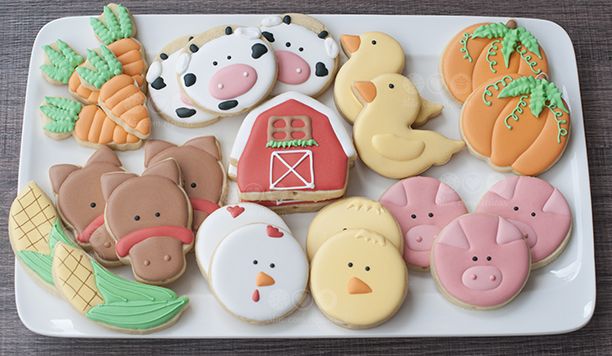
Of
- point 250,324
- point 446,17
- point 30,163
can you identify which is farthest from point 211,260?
point 446,17

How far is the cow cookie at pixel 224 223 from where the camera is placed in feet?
4.18

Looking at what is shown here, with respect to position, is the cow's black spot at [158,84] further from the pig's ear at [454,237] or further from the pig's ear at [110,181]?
the pig's ear at [454,237]

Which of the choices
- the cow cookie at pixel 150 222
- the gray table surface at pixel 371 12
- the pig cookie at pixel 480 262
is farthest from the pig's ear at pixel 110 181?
the pig cookie at pixel 480 262

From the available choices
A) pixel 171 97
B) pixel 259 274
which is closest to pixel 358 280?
pixel 259 274

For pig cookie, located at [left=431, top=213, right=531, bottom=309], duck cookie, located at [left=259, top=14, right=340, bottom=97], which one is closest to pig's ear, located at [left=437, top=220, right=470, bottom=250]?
pig cookie, located at [left=431, top=213, right=531, bottom=309]

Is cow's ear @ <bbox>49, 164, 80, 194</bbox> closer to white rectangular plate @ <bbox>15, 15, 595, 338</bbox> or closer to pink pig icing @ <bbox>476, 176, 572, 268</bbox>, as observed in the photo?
white rectangular plate @ <bbox>15, 15, 595, 338</bbox>

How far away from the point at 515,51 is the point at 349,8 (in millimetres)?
388

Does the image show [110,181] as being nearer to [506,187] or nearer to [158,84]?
[158,84]

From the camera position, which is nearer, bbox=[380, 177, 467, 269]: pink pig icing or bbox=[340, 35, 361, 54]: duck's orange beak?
bbox=[380, 177, 467, 269]: pink pig icing

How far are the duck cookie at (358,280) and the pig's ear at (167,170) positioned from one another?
28 centimetres

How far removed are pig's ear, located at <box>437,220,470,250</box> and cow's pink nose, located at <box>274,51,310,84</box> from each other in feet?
1.28

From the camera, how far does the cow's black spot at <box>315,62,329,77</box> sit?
4.64ft

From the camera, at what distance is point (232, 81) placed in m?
1.38

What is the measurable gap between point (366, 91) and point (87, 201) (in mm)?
536
